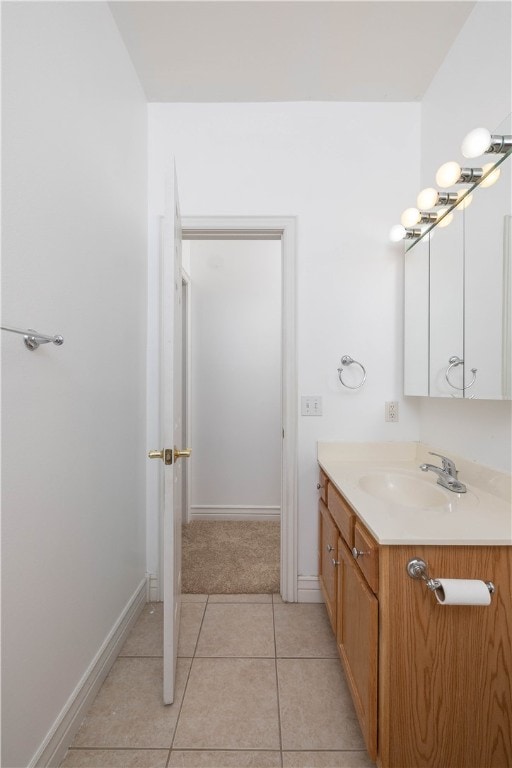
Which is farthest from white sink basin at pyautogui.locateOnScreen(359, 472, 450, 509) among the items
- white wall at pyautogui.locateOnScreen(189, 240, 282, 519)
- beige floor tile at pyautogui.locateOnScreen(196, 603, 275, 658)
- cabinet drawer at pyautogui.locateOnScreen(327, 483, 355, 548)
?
white wall at pyautogui.locateOnScreen(189, 240, 282, 519)

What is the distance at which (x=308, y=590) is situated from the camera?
1.88 metres

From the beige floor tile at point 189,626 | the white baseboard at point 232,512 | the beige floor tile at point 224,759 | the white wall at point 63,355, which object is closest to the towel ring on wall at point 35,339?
the white wall at point 63,355

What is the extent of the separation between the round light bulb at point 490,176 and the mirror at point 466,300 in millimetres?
16

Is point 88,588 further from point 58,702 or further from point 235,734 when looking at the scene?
point 235,734

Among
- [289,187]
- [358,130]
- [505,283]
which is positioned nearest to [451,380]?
[505,283]

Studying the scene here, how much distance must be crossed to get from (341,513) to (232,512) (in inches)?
72.6

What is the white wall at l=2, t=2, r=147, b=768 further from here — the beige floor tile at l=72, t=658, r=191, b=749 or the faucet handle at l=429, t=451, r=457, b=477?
the faucet handle at l=429, t=451, r=457, b=477

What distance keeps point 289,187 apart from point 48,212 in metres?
1.30

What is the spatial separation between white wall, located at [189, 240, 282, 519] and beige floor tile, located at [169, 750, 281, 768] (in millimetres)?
1879

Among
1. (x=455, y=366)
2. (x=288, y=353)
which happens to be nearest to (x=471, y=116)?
(x=455, y=366)

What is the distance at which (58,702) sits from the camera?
108 centimetres

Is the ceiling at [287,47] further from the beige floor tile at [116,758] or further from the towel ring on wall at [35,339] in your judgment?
the beige floor tile at [116,758]

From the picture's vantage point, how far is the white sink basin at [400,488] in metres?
1.42

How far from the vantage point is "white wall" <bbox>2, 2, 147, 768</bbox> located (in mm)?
900
